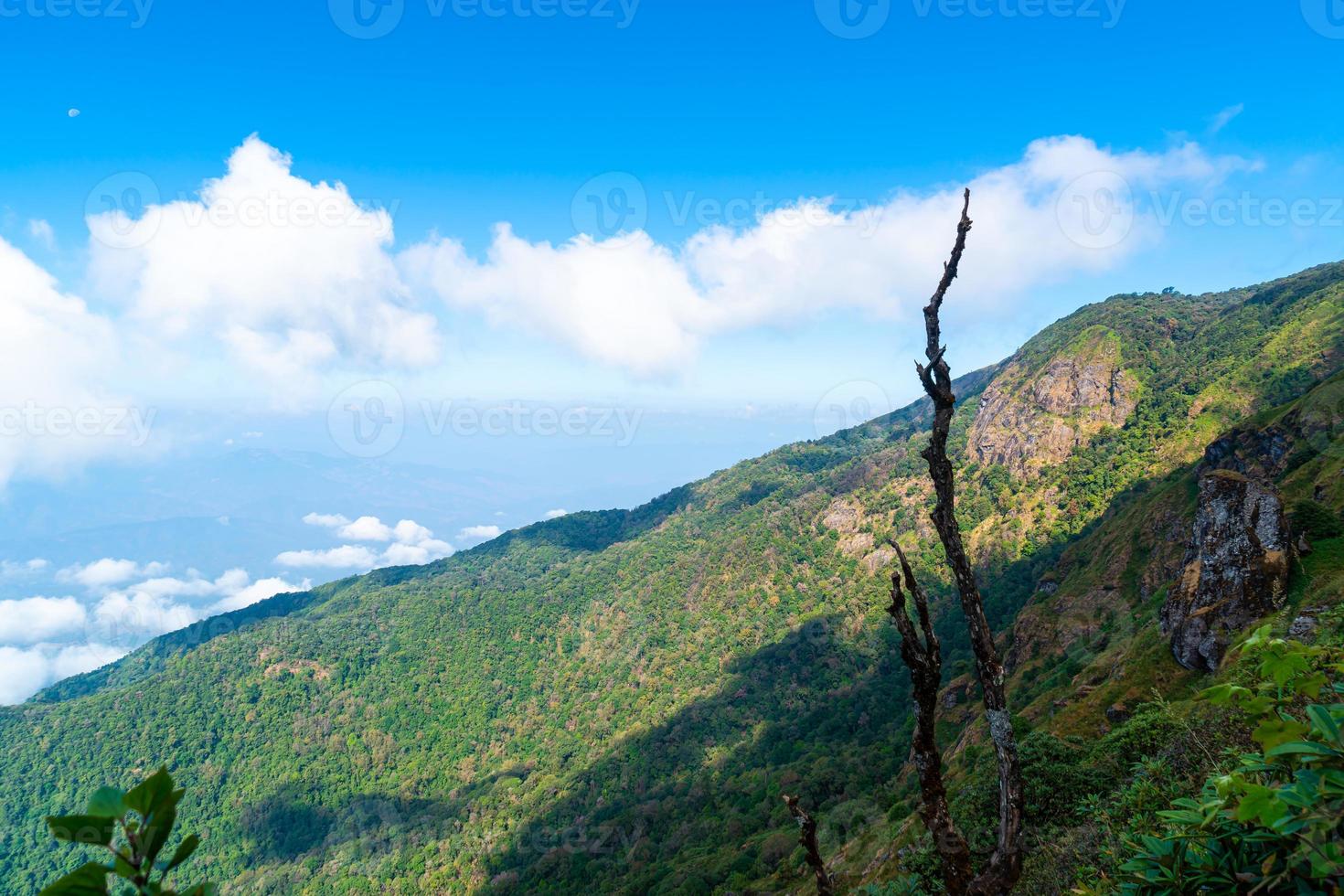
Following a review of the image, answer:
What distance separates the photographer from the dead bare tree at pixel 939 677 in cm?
745

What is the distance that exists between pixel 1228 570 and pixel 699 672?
4257 inches

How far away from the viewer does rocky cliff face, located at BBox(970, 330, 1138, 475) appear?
375 feet

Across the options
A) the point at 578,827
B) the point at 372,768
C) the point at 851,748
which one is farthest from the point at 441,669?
the point at 851,748

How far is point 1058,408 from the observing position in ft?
402

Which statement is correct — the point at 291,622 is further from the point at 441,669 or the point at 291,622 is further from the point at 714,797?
the point at 714,797

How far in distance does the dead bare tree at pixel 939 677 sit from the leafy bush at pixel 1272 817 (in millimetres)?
3042

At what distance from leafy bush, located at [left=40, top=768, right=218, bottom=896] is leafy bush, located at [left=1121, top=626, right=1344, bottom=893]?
451 centimetres

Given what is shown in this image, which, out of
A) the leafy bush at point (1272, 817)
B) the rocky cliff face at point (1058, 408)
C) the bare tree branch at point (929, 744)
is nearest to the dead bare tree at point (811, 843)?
the bare tree branch at point (929, 744)

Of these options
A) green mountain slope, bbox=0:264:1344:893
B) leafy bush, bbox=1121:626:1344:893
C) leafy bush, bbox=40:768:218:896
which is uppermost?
leafy bush, bbox=40:768:218:896

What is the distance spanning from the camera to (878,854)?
42.2m

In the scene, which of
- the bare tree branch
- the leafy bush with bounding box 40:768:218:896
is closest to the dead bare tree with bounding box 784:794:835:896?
the bare tree branch

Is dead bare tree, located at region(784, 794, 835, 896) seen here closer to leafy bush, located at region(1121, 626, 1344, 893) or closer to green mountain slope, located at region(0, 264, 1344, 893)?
leafy bush, located at region(1121, 626, 1344, 893)

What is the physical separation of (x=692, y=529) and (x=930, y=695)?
180 meters

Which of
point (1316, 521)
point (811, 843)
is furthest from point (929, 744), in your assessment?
point (1316, 521)
